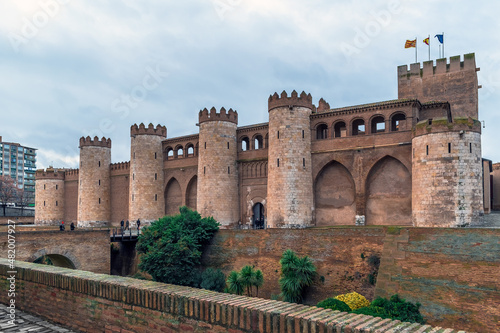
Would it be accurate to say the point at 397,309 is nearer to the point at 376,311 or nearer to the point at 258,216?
the point at 376,311

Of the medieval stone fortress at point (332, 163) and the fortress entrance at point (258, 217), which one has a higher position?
the medieval stone fortress at point (332, 163)

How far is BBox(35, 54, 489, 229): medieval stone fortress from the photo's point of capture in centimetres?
2212

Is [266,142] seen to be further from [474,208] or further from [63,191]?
[63,191]

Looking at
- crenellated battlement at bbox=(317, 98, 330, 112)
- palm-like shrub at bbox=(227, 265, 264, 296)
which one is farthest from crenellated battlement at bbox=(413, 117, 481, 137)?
crenellated battlement at bbox=(317, 98, 330, 112)

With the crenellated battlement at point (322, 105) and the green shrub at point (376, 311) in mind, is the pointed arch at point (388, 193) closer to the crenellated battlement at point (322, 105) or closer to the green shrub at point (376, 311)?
the crenellated battlement at point (322, 105)

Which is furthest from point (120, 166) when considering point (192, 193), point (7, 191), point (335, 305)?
point (7, 191)

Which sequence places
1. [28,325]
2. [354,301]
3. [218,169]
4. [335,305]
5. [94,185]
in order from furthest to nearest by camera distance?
[94,185] → [218,169] → [354,301] → [335,305] → [28,325]

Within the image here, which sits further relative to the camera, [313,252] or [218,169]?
[218,169]

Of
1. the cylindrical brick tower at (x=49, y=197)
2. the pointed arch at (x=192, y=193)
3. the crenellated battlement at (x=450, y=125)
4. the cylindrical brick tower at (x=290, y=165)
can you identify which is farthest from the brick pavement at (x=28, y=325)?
→ the cylindrical brick tower at (x=49, y=197)

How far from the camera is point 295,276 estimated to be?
19.3m

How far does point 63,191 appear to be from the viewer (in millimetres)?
46750

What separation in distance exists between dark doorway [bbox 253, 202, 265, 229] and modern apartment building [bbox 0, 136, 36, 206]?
84.5 m

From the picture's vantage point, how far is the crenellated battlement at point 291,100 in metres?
28.2

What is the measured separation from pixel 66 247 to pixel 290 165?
1498 centimetres
